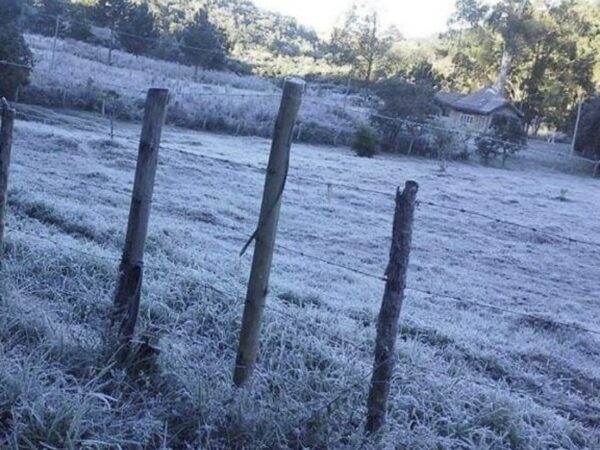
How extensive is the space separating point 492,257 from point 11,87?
17.1 meters

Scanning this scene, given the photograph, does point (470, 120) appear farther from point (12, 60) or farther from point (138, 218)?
point (138, 218)

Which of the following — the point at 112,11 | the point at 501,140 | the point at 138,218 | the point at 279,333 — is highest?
the point at 112,11

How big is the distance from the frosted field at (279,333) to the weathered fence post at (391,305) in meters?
0.11

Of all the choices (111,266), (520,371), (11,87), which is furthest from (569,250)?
(11,87)

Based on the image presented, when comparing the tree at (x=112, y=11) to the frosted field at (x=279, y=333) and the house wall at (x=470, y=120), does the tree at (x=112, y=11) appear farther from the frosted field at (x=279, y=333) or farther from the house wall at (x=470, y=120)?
the frosted field at (x=279, y=333)

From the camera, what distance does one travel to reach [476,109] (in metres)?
46.0

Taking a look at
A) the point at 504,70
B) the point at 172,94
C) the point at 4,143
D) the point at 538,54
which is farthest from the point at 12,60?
the point at 538,54

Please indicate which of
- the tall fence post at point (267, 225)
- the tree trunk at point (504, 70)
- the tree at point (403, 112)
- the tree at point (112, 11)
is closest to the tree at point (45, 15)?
the tree at point (112, 11)

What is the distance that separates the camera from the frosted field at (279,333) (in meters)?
2.83

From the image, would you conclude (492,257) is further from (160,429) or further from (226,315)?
(160,429)

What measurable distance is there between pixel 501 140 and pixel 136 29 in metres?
25.4

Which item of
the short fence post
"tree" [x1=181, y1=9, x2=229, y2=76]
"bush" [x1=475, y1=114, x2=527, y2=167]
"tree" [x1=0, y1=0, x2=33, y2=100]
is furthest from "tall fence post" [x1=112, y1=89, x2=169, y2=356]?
"tree" [x1=181, y1=9, x2=229, y2=76]

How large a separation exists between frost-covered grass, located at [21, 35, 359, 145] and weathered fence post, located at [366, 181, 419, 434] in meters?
22.8

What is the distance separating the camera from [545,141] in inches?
1921
